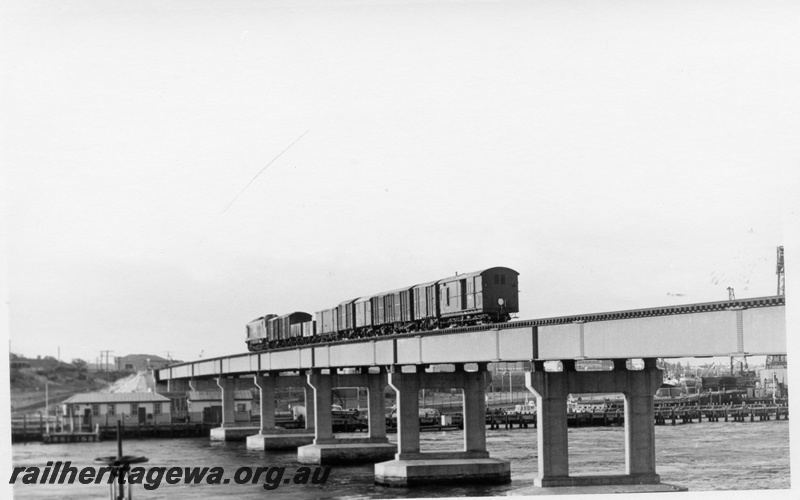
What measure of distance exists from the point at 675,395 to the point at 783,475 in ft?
416

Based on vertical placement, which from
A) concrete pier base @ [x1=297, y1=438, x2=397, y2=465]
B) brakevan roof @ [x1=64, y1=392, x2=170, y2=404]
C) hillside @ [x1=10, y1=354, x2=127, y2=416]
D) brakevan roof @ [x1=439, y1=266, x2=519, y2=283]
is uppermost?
brakevan roof @ [x1=439, y1=266, x2=519, y2=283]

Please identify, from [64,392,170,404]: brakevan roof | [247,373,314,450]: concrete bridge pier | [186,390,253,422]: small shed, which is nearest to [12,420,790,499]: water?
[247,373,314,450]: concrete bridge pier

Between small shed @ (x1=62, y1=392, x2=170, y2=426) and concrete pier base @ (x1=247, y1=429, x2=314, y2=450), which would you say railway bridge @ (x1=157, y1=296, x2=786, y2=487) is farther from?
small shed @ (x1=62, y1=392, x2=170, y2=426)

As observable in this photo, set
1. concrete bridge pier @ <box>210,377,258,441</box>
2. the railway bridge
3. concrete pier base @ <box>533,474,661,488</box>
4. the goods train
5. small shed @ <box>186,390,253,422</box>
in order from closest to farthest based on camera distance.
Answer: the railway bridge < concrete pier base @ <box>533,474,661,488</box> < the goods train < concrete bridge pier @ <box>210,377,258,441</box> < small shed @ <box>186,390,253,422</box>

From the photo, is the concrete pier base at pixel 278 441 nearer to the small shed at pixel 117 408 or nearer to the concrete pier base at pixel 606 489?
the small shed at pixel 117 408

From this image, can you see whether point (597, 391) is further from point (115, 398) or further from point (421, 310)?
point (115, 398)

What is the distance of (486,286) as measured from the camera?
218ft

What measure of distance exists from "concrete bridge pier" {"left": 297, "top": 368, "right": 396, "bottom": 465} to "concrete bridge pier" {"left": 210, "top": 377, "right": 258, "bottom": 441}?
30949 mm

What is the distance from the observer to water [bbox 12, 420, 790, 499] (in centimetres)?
5756

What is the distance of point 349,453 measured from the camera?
85188 mm

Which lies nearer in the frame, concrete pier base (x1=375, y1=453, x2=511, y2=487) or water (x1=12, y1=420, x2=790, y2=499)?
water (x1=12, y1=420, x2=790, y2=499)

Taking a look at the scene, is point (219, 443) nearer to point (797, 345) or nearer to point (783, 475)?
point (783, 475)

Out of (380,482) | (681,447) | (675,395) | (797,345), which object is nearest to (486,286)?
(380,482)

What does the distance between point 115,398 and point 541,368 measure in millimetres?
71874
